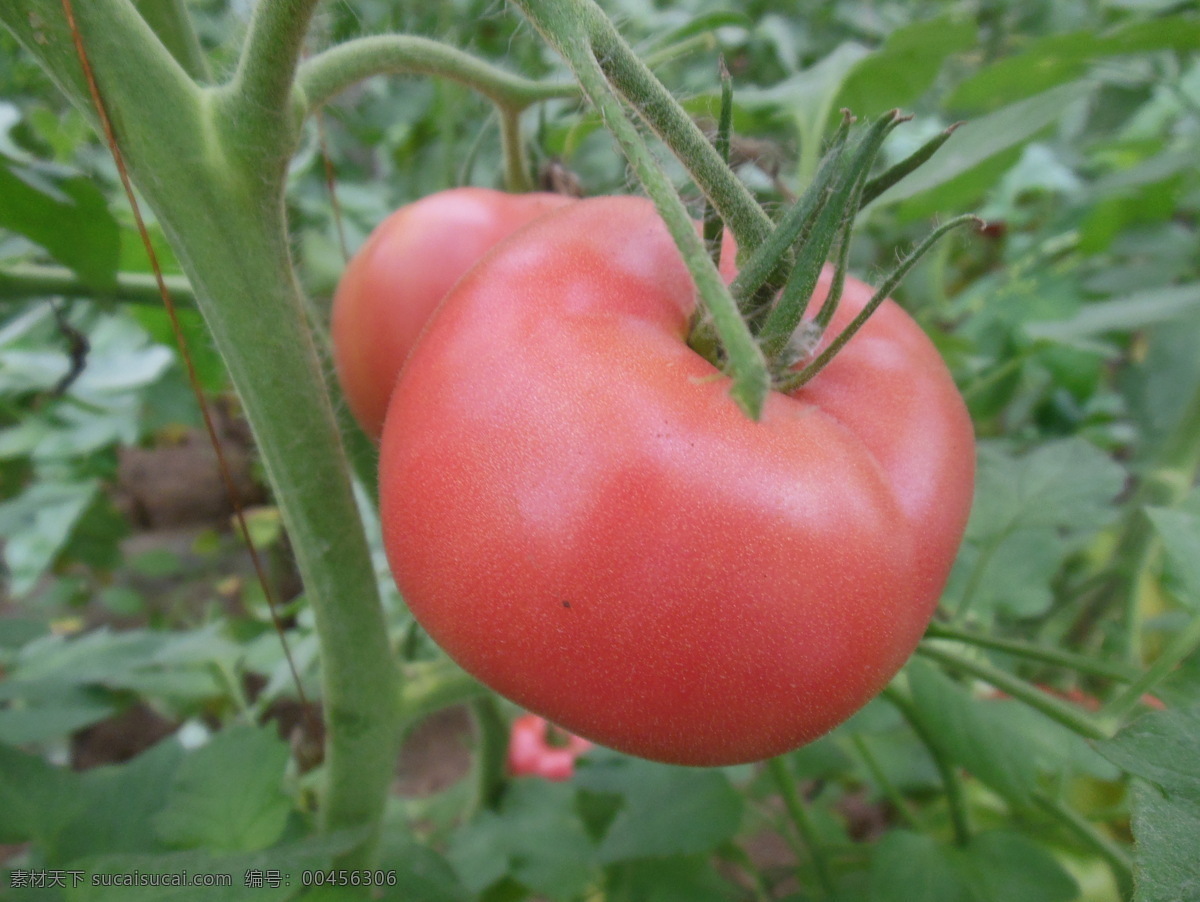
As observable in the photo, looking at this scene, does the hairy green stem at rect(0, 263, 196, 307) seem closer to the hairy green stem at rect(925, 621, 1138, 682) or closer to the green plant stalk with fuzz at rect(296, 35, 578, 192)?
the green plant stalk with fuzz at rect(296, 35, 578, 192)

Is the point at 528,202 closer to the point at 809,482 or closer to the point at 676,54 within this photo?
the point at 676,54

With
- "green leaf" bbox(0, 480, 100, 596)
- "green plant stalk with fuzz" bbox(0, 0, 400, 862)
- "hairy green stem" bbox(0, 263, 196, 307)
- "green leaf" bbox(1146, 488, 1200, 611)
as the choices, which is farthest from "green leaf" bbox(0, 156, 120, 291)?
"green leaf" bbox(1146, 488, 1200, 611)

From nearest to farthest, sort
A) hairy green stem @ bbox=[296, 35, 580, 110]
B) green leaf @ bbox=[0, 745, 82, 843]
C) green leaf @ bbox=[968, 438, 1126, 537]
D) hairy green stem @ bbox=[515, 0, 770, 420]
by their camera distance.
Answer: hairy green stem @ bbox=[515, 0, 770, 420], hairy green stem @ bbox=[296, 35, 580, 110], green leaf @ bbox=[0, 745, 82, 843], green leaf @ bbox=[968, 438, 1126, 537]

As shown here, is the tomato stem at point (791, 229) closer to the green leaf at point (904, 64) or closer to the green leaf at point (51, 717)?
the green leaf at point (904, 64)

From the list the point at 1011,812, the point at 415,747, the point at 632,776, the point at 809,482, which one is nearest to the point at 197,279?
the point at 809,482

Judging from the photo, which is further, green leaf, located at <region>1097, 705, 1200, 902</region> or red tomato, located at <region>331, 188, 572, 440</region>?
red tomato, located at <region>331, 188, 572, 440</region>

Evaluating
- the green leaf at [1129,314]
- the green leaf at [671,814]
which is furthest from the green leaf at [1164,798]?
the green leaf at [1129,314]
